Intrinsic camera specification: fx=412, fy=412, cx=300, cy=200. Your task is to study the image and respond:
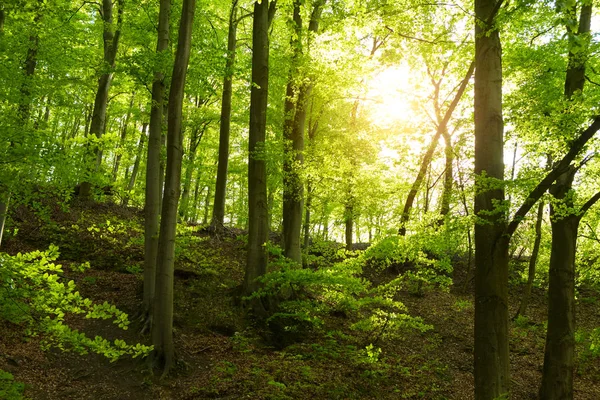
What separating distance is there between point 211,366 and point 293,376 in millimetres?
1630

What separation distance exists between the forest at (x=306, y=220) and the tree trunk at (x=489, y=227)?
0.9 inches

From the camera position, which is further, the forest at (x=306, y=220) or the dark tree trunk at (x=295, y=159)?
the dark tree trunk at (x=295, y=159)

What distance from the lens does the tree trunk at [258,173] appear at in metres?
9.73

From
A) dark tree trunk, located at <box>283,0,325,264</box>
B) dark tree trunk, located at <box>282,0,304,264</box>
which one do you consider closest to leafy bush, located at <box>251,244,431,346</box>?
dark tree trunk, located at <box>282,0,304,264</box>

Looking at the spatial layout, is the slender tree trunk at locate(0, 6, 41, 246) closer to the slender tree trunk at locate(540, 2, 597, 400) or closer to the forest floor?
the forest floor

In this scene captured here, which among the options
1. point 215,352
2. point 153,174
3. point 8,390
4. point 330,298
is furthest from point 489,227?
point 153,174

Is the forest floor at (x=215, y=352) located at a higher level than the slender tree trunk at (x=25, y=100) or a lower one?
lower

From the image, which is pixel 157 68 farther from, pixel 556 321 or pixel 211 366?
pixel 556 321

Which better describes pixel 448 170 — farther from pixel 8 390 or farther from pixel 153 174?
pixel 8 390

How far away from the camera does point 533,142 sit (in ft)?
22.2

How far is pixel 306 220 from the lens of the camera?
1761 centimetres

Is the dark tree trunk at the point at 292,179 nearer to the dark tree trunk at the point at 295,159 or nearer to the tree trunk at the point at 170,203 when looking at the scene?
the dark tree trunk at the point at 295,159

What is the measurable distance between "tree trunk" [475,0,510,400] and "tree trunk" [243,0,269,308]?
5662mm

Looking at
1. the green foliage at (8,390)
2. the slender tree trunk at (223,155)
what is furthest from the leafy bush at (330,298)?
the slender tree trunk at (223,155)
